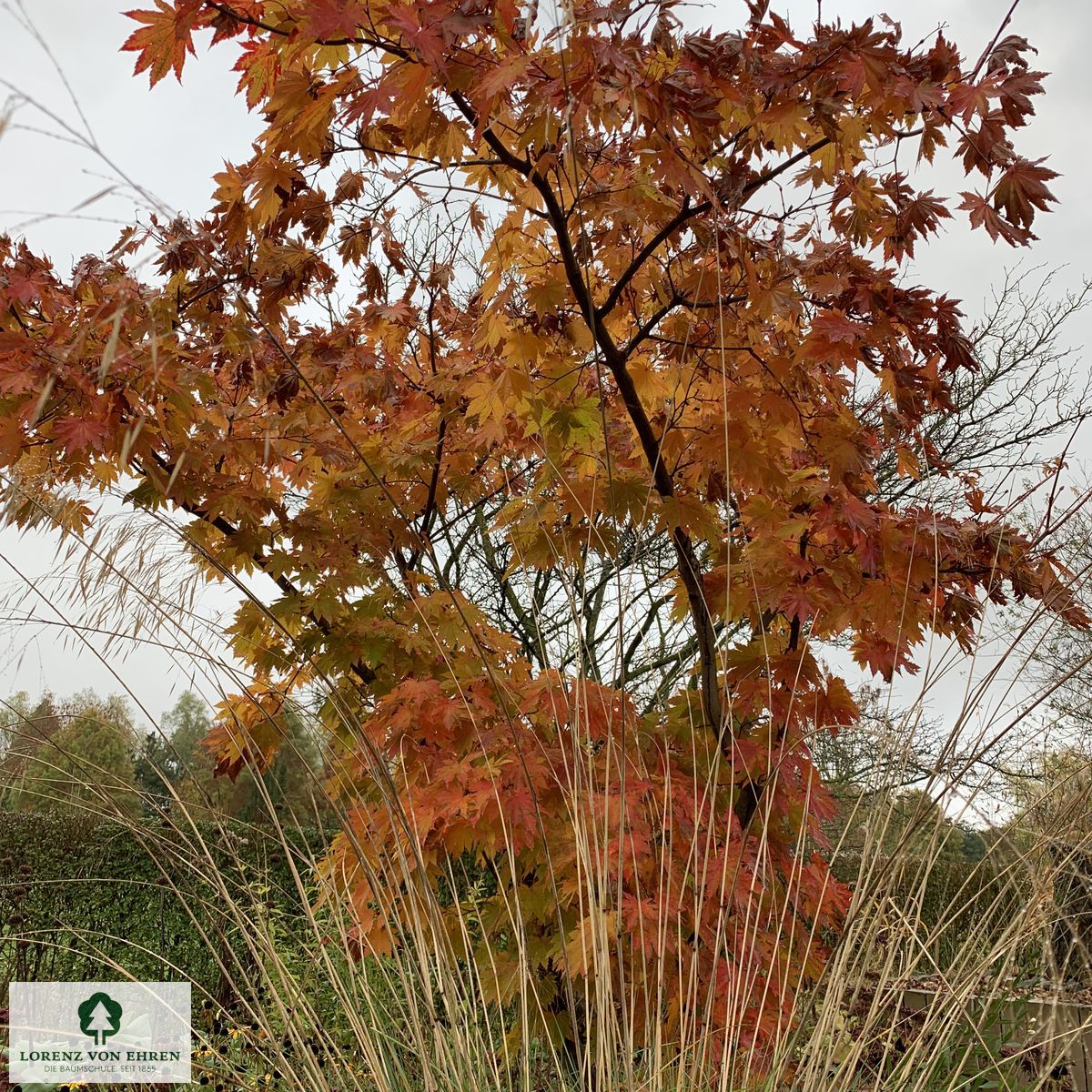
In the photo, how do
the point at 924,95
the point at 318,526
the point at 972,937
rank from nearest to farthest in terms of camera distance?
the point at 972,937
the point at 924,95
the point at 318,526

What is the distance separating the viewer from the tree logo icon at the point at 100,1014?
3.82 m

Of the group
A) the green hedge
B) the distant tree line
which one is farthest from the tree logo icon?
the distant tree line

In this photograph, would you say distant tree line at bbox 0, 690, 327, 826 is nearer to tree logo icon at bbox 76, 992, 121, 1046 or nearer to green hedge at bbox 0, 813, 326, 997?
green hedge at bbox 0, 813, 326, 997

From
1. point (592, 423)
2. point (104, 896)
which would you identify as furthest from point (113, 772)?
point (592, 423)

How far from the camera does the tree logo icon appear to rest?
12.5ft

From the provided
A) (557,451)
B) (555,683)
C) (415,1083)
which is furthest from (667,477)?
(415,1083)

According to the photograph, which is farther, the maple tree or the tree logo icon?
the tree logo icon

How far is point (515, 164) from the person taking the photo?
207 centimetres

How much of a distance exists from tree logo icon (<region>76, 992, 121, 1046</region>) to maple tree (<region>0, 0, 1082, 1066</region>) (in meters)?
1.55

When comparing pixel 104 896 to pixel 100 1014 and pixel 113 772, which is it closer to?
pixel 100 1014

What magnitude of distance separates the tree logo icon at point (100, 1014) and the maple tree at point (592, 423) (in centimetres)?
155

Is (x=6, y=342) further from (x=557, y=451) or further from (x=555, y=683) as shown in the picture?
(x=555, y=683)

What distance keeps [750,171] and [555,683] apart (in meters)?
1.27

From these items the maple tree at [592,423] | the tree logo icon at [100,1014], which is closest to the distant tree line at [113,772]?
the maple tree at [592,423]
